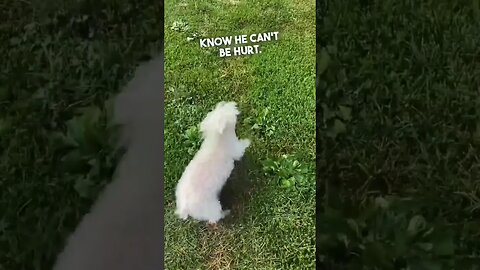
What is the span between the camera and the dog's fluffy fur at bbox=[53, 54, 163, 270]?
166 cm

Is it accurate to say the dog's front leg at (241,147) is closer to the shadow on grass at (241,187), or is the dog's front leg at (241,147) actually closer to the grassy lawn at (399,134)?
the shadow on grass at (241,187)

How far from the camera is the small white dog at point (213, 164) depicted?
5.21 feet

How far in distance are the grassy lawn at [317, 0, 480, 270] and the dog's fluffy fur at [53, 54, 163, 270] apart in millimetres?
439

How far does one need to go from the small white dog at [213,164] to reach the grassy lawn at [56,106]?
26 cm

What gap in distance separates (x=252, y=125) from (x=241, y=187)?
16cm

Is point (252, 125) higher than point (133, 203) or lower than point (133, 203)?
higher

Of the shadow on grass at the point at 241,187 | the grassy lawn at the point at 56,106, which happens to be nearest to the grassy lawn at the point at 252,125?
the shadow on grass at the point at 241,187

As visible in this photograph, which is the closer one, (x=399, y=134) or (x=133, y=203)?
(x=399, y=134)

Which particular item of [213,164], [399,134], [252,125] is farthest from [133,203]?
[399,134]

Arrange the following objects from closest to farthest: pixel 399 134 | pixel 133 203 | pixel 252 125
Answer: pixel 399 134
pixel 252 125
pixel 133 203

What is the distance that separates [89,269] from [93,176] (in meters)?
0.25

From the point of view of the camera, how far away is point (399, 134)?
1.44m

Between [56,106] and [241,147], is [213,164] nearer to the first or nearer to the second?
[241,147]

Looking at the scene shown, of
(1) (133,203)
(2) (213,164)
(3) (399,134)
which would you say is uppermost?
(3) (399,134)
